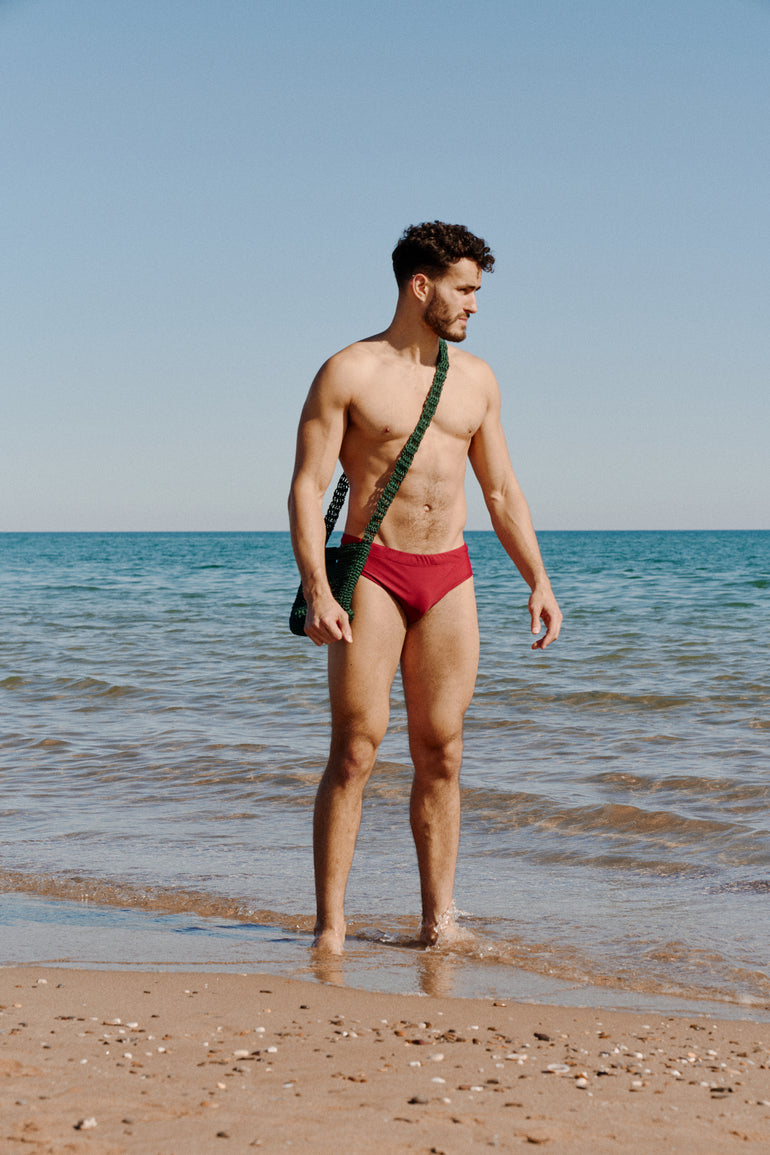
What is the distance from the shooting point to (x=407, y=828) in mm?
5535

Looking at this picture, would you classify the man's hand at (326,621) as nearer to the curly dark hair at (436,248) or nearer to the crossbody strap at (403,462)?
the crossbody strap at (403,462)

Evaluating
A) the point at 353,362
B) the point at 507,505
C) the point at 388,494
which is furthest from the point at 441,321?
the point at 507,505

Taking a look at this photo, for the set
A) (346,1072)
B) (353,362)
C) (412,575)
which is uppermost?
(353,362)

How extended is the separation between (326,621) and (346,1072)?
132cm

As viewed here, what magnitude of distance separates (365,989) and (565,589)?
2378cm

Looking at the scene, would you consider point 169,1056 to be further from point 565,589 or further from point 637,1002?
point 565,589

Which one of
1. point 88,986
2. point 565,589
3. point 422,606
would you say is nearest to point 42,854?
point 88,986

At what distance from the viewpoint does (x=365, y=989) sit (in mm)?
3096

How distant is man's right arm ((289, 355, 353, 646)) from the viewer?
11.0 feet

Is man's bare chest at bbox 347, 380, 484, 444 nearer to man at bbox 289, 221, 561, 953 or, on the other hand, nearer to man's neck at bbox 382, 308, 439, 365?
man at bbox 289, 221, 561, 953

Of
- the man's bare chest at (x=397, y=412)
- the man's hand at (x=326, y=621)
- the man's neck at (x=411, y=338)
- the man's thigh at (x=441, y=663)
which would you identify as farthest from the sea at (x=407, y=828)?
the man's neck at (x=411, y=338)

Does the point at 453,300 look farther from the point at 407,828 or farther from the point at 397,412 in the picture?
the point at 407,828

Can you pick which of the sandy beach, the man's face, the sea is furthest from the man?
the sandy beach

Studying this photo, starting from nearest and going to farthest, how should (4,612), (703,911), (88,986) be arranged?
(88,986) → (703,911) → (4,612)
